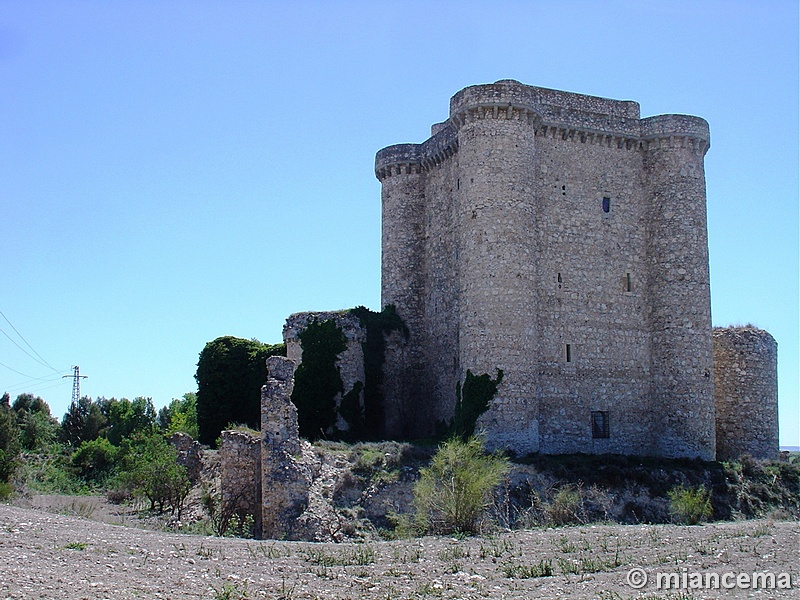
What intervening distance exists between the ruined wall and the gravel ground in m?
13.7

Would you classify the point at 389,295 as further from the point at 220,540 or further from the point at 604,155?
the point at 220,540

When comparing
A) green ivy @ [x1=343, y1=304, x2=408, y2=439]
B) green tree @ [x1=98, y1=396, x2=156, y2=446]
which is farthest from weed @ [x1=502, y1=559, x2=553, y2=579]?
green tree @ [x1=98, y1=396, x2=156, y2=446]

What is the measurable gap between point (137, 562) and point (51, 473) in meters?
31.4

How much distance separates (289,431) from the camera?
23844 mm

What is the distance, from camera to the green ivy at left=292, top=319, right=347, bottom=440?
98.6 ft

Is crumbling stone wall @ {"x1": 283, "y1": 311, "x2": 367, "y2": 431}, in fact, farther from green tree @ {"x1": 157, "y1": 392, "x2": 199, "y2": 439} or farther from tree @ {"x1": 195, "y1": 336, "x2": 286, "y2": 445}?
green tree @ {"x1": 157, "y1": 392, "x2": 199, "y2": 439}

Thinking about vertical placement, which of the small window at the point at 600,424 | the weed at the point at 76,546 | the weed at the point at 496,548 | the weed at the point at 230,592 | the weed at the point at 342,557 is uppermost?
the small window at the point at 600,424

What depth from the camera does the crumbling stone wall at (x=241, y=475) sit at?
24203 millimetres

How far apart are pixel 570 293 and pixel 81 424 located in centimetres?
4212

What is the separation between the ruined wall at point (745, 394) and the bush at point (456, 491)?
1358 cm

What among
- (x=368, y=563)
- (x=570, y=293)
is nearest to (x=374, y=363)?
(x=570, y=293)

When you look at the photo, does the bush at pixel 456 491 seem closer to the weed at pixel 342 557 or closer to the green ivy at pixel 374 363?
the weed at pixel 342 557

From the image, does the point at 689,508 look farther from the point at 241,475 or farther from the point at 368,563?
the point at 241,475

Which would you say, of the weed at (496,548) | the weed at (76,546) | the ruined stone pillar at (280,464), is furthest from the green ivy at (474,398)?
the weed at (76,546)
